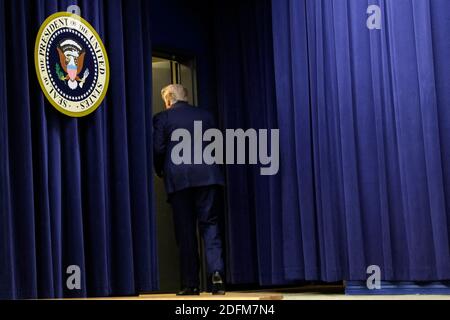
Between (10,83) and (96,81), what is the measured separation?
1.87 ft

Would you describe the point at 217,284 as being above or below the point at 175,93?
below

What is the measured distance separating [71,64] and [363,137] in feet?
5.66

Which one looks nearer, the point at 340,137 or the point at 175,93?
the point at 340,137

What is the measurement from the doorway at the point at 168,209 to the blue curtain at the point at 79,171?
2.60ft

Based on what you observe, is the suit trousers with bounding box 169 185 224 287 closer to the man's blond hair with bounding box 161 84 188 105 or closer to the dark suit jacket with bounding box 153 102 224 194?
the dark suit jacket with bounding box 153 102 224 194

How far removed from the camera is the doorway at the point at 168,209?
564 centimetres

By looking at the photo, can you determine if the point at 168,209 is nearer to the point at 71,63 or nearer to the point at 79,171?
the point at 79,171

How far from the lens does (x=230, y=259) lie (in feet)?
18.0

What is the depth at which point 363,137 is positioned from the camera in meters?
4.69

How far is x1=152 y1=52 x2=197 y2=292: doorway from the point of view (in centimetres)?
564

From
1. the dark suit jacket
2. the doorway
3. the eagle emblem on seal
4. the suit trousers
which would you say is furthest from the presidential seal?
the doorway

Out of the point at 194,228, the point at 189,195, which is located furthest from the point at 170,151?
the point at 194,228

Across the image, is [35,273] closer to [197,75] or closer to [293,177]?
[293,177]

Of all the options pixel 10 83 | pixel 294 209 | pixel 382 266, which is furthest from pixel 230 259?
pixel 10 83
